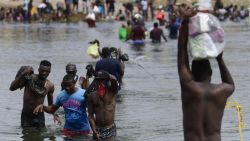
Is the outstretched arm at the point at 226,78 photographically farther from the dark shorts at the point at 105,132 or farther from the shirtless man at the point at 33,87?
the shirtless man at the point at 33,87

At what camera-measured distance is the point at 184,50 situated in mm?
6477

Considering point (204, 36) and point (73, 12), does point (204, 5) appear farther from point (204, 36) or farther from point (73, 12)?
point (73, 12)

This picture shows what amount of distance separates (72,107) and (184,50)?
5.41 metres

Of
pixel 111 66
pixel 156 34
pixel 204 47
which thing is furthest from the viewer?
pixel 156 34

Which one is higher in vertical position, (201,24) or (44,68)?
(201,24)

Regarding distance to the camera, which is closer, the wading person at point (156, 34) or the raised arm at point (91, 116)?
the raised arm at point (91, 116)

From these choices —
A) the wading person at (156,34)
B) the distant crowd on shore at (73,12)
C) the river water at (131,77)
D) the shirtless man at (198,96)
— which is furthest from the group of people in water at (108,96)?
the distant crowd on shore at (73,12)

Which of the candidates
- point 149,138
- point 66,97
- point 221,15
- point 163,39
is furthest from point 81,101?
point 221,15

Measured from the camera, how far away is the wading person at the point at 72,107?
453 inches

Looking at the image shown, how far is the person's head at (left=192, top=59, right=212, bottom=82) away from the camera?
653 centimetres

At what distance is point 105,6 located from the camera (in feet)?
183

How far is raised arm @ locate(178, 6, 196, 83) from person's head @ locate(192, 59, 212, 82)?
76 millimetres

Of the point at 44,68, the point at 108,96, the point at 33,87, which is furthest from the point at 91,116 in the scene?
the point at 33,87

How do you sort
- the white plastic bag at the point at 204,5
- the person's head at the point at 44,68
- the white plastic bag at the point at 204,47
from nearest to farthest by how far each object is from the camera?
the white plastic bag at the point at 204,47 → the white plastic bag at the point at 204,5 → the person's head at the point at 44,68
